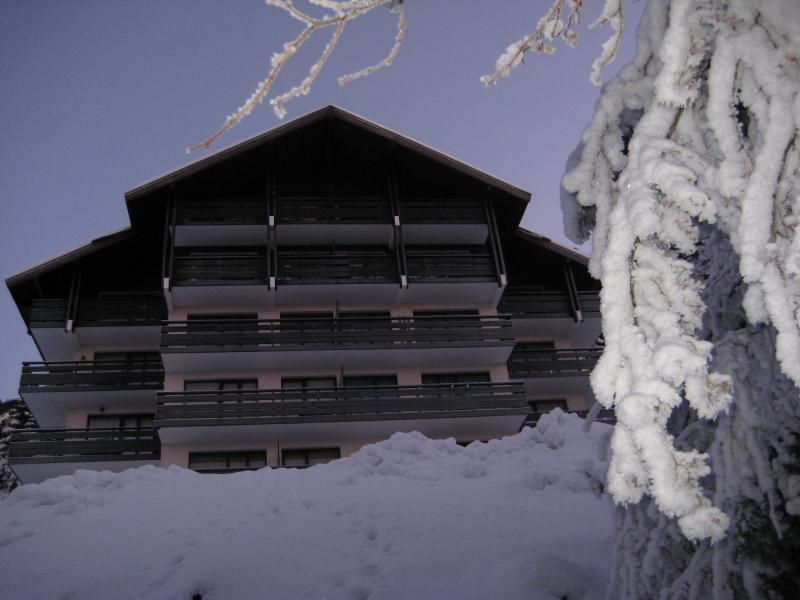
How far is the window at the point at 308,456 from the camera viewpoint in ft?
69.7

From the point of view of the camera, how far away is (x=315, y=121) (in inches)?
950

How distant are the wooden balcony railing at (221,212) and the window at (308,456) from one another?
Result: 756cm

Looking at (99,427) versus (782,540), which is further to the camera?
(99,427)

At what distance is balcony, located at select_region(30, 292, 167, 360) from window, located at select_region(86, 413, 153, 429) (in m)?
2.37

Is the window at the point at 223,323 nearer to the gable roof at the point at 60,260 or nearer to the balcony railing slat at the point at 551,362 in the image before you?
the gable roof at the point at 60,260

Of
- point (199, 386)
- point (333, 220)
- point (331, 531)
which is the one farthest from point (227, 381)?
point (331, 531)

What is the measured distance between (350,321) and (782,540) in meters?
20.2

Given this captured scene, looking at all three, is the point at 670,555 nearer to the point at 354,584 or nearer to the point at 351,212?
the point at 354,584

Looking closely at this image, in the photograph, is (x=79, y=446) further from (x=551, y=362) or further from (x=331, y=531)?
(x=551, y=362)

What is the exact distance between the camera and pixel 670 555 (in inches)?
135

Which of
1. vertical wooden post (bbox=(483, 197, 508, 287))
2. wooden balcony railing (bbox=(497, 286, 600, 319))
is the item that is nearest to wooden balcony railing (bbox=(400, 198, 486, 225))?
vertical wooden post (bbox=(483, 197, 508, 287))

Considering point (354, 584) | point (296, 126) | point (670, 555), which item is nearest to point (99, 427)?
point (296, 126)

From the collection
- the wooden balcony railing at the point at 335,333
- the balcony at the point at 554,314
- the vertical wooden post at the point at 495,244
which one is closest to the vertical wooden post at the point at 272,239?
the wooden balcony railing at the point at 335,333

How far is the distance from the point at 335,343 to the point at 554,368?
25.0 feet
